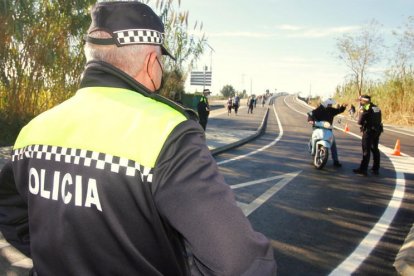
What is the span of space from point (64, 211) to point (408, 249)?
437 centimetres

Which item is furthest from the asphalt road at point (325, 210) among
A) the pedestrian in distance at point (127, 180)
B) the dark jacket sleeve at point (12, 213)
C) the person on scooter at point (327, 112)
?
the pedestrian in distance at point (127, 180)

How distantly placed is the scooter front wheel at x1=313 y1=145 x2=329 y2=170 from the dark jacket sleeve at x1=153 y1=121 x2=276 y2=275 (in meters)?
8.77

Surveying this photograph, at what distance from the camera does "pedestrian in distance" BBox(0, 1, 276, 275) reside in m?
1.04

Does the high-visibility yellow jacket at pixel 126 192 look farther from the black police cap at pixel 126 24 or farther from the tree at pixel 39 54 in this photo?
the tree at pixel 39 54

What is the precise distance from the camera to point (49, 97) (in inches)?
454

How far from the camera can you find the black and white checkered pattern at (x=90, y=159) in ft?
3.63

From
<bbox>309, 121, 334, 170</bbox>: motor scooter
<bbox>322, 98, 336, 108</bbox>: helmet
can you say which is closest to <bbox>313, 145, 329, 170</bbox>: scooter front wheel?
<bbox>309, 121, 334, 170</bbox>: motor scooter

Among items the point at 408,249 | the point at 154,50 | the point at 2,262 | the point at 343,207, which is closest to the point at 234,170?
the point at 343,207

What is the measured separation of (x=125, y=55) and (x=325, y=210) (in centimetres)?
548

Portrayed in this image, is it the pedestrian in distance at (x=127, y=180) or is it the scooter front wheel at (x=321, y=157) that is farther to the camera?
the scooter front wheel at (x=321, y=157)

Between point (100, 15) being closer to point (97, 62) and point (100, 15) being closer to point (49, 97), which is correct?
point (97, 62)

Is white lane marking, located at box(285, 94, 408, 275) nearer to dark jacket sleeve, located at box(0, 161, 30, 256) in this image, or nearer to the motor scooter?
the motor scooter

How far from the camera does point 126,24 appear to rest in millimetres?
1317

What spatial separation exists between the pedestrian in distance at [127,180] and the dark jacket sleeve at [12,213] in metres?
0.10
